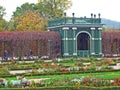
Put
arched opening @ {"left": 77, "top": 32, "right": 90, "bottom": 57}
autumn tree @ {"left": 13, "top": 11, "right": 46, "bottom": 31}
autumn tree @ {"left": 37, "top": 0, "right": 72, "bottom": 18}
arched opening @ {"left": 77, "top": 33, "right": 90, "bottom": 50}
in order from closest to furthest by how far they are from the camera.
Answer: arched opening @ {"left": 77, "top": 32, "right": 90, "bottom": 57} < arched opening @ {"left": 77, "top": 33, "right": 90, "bottom": 50} < autumn tree @ {"left": 13, "top": 11, "right": 46, "bottom": 31} < autumn tree @ {"left": 37, "top": 0, "right": 72, "bottom": 18}

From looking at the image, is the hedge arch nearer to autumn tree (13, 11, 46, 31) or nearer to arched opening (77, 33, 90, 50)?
arched opening (77, 33, 90, 50)

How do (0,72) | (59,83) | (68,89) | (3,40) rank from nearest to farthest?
(68,89), (59,83), (0,72), (3,40)

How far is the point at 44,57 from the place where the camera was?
56.4 metres

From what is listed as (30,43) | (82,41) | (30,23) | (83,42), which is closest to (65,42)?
(82,41)

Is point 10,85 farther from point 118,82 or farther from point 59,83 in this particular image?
point 118,82

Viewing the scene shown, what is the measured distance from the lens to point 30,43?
186ft

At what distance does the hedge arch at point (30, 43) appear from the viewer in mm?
55812

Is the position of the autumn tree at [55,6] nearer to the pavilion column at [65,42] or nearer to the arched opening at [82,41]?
the arched opening at [82,41]

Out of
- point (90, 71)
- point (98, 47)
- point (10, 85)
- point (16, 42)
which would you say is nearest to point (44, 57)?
point (16, 42)

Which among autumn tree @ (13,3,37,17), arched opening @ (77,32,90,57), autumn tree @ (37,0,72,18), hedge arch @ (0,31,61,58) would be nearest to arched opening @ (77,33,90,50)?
arched opening @ (77,32,90,57)

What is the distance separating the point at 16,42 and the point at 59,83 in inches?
1403

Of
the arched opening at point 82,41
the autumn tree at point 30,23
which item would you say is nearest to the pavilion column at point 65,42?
the arched opening at point 82,41

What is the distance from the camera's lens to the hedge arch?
183 feet

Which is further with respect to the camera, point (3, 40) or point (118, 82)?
point (3, 40)
